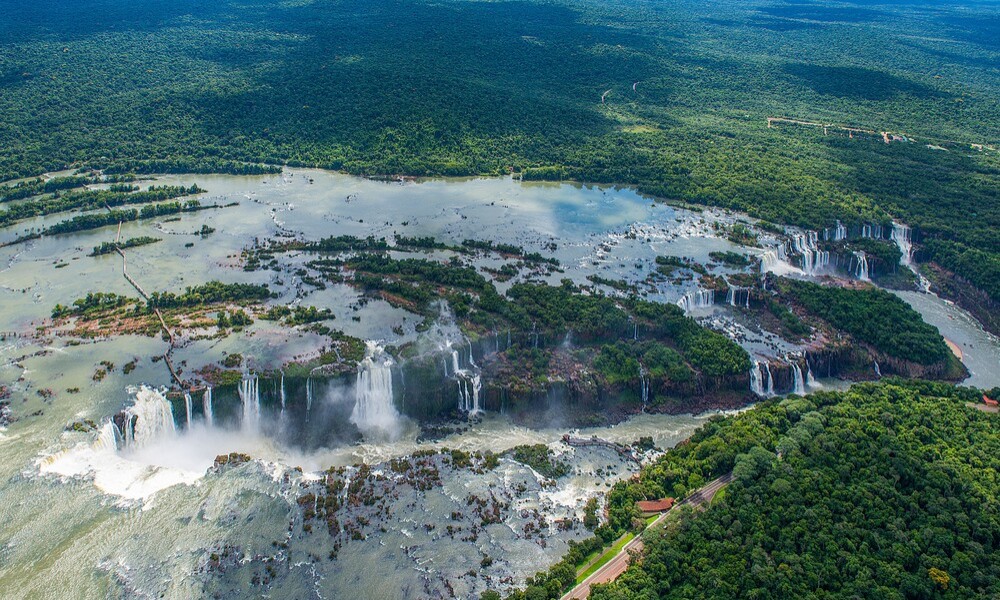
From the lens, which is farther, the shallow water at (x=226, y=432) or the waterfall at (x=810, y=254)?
the waterfall at (x=810, y=254)

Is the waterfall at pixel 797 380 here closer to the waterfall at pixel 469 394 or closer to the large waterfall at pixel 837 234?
the waterfall at pixel 469 394

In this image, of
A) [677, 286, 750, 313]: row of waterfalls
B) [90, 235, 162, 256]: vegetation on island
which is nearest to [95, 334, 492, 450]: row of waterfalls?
[677, 286, 750, 313]: row of waterfalls

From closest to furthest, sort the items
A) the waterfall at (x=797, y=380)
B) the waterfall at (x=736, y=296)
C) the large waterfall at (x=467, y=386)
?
the large waterfall at (x=467, y=386)
the waterfall at (x=797, y=380)
the waterfall at (x=736, y=296)

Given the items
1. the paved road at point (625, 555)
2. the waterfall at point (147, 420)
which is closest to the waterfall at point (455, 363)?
the paved road at point (625, 555)

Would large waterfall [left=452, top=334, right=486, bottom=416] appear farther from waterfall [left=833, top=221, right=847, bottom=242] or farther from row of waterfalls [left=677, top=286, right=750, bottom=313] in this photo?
waterfall [left=833, top=221, right=847, bottom=242]

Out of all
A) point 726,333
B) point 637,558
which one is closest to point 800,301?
point 726,333

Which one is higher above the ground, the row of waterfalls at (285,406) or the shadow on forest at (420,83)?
the shadow on forest at (420,83)
